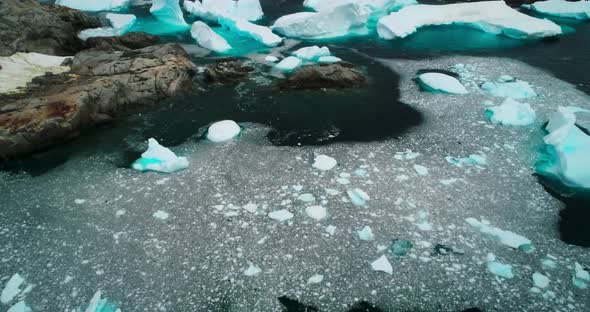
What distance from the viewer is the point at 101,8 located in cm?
1160

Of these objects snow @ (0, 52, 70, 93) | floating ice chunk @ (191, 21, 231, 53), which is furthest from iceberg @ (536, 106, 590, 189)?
snow @ (0, 52, 70, 93)

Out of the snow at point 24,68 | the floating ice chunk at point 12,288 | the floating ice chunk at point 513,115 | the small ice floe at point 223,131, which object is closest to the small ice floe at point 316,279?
the floating ice chunk at point 12,288

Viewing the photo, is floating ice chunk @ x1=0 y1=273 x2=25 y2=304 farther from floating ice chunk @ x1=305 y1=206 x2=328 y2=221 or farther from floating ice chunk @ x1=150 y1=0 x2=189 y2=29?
floating ice chunk @ x1=150 y1=0 x2=189 y2=29

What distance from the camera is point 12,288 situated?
2934 millimetres

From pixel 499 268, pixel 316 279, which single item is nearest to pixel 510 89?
pixel 499 268

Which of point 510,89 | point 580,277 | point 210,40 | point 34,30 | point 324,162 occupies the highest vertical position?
point 34,30

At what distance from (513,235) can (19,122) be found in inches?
213

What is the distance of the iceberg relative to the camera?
12.9ft

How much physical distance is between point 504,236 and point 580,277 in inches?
22.7

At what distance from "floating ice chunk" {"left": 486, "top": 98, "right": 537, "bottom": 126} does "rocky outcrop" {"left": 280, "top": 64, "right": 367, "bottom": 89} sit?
211 cm

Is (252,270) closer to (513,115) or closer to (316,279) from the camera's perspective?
(316,279)

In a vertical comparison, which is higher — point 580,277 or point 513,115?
point 513,115

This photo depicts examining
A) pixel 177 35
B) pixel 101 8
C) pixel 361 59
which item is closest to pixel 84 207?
pixel 361 59

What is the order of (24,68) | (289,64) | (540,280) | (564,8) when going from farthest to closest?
(564,8) < (289,64) < (24,68) < (540,280)
